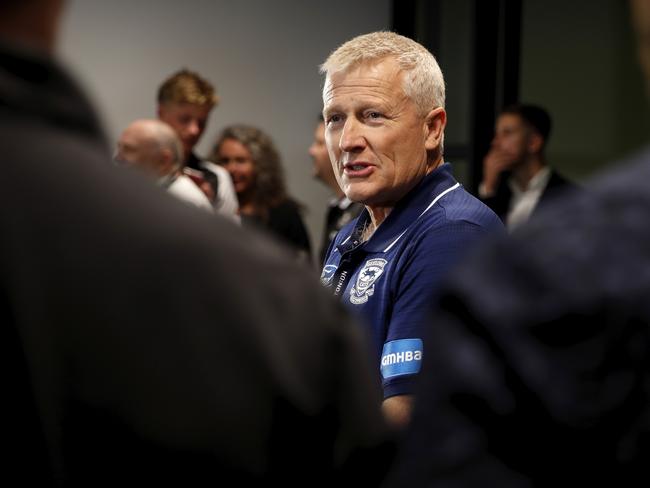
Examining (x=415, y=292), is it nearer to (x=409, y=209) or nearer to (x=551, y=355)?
(x=409, y=209)

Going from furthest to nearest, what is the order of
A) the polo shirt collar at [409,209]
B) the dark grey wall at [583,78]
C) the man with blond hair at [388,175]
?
the dark grey wall at [583,78]
the polo shirt collar at [409,209]
the man with blond hair at [388,175]

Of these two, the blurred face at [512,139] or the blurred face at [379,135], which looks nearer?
the blurred face at [379,135]

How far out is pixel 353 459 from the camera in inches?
31.8

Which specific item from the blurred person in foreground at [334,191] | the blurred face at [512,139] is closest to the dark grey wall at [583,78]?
the blurred face at [512,139]

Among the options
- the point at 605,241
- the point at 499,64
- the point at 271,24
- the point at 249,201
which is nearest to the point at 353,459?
the point at 605,241

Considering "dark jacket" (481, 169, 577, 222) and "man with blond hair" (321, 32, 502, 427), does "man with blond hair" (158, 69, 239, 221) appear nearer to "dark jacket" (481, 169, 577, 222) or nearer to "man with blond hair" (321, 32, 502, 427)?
"dark jacket" (481, 169, 577, 222)

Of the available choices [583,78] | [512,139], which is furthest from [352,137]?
[583,78]

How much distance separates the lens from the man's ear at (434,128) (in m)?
2.22

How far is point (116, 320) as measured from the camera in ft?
2.33

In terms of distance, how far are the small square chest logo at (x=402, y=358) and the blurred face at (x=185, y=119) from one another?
123 inches

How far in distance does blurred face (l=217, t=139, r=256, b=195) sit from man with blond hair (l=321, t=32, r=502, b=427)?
10.3 feet

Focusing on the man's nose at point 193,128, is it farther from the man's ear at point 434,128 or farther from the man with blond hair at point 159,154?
the man's ear at point 434,128

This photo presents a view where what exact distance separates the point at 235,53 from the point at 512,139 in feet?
7.73

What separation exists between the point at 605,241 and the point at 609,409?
0.32 feet
